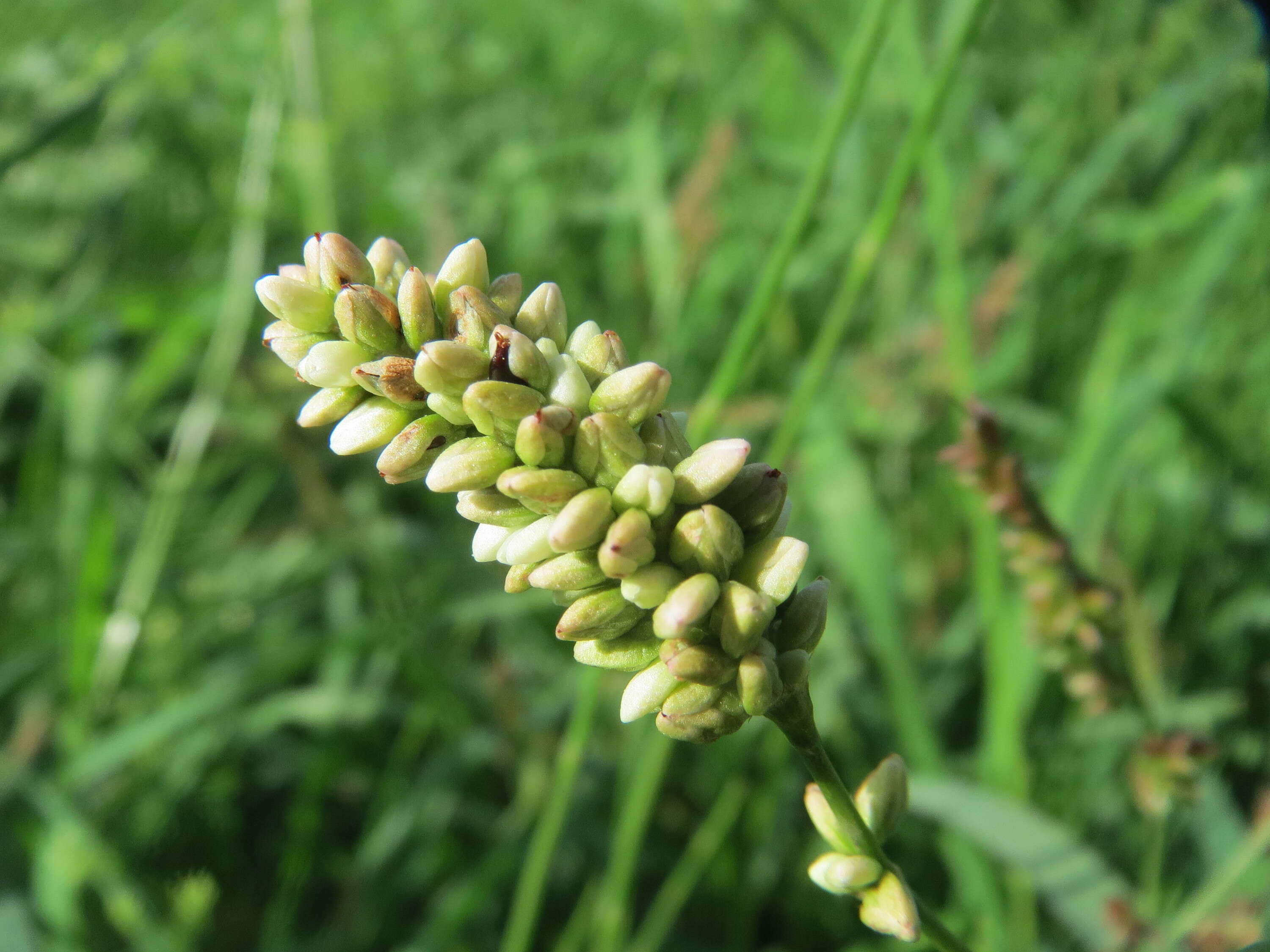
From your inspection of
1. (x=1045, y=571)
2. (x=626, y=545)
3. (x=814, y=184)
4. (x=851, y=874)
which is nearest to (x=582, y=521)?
(x=626, y=545)

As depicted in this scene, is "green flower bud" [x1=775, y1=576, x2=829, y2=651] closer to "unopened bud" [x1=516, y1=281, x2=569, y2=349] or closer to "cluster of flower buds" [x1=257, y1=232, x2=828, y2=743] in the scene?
"cluster of flower buds" [x1=257, y1=232, x2=828, y2=743]

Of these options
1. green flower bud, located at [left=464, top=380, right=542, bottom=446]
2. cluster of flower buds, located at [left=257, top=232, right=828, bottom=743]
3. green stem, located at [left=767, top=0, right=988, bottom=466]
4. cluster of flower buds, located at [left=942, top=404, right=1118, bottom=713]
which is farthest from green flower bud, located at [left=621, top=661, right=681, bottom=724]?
green stem, located at [left=767, top=0, right=988, bottom=466]

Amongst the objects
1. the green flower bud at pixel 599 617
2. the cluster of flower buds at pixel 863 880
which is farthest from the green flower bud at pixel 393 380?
the cluster of flower buds at pixel 863 880

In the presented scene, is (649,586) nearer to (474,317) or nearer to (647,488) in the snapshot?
(647,488)

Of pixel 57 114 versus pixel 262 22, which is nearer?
pixel 57 114

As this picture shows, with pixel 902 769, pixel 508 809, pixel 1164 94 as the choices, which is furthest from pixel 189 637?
pixel 1164 94

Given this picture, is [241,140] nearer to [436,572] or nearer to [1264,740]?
[436,572]
